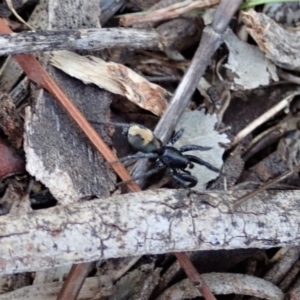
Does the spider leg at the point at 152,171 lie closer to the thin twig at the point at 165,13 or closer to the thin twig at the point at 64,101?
the thin twig at the point at 64,101

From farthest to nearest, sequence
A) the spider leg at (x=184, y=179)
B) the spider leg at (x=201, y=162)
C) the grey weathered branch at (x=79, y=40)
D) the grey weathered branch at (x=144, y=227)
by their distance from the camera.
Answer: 1. the spider leg at (x=201, y=162)
2. the spider leg at (x=184, y=179)
3. the grey weathered branch at (x=79, y=40)
4. the grey weathered branch at (x=144, y=227)

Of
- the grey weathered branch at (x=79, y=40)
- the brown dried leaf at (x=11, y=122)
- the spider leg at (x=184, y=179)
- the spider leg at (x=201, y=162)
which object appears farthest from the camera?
the spider leg at (x=201, y=162)

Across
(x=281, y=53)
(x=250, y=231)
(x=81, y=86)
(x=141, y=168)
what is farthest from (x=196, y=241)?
(x=281, y=53)

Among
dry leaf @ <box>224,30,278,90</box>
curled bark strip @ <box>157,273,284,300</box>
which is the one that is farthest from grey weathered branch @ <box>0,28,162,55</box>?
curled bark strip @ <box>157,273,284,300</box>

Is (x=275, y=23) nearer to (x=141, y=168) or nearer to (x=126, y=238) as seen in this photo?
(x=141, y=168)

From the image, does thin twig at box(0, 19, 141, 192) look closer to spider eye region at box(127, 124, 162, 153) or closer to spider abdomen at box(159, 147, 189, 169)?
spider eye region at box(127, 124, 162, 153)

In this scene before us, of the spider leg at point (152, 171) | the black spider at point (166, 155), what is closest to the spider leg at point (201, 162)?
the black spider at point (166, 155)
